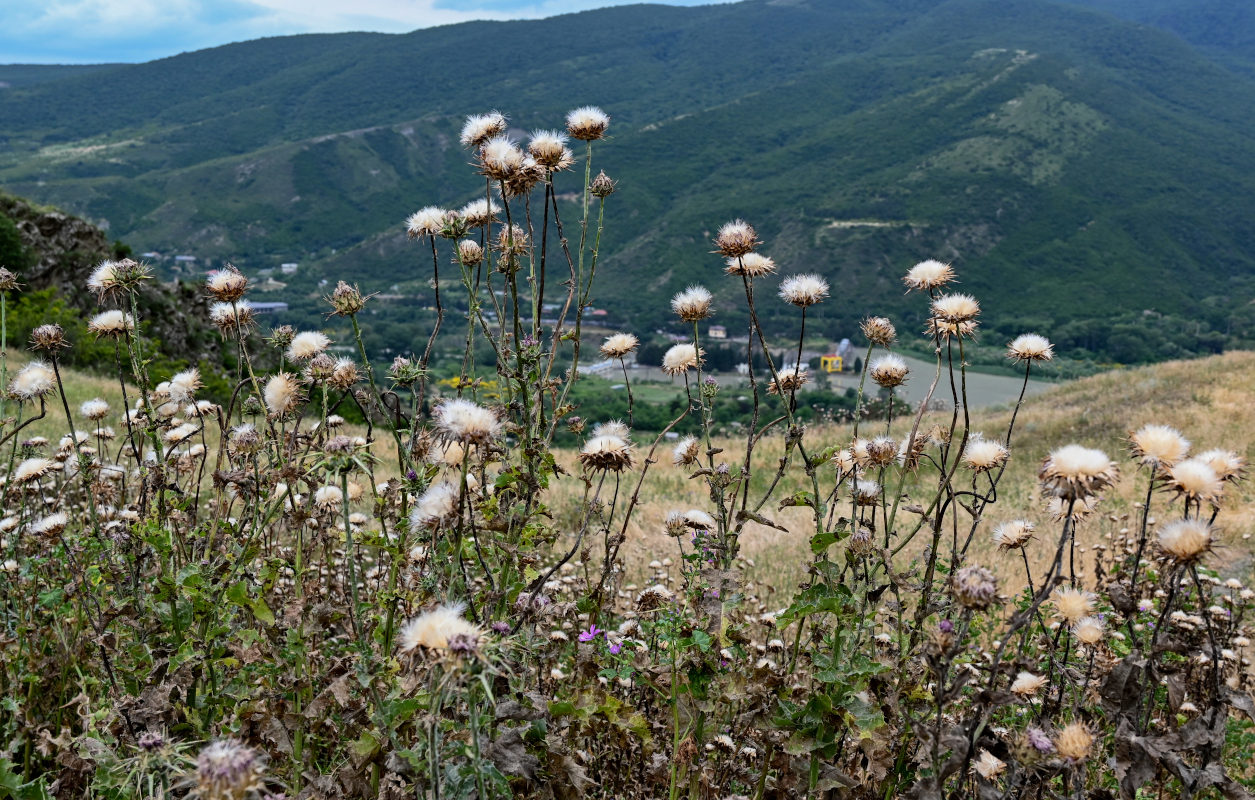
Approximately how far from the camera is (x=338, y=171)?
186625mm

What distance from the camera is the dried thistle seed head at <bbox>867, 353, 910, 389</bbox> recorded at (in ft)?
9.90

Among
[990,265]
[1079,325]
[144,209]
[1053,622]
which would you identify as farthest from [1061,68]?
[1053,622]

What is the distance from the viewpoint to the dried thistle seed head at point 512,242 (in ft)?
9.18

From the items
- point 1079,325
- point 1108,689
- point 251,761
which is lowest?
point 1079,325

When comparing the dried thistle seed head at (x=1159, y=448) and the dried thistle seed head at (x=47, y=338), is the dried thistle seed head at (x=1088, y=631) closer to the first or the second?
the dried thistle seed head at (x=1159, y=448)

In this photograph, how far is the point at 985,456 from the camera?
2830 millimetres

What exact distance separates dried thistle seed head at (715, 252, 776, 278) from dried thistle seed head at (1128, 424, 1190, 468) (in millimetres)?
1388

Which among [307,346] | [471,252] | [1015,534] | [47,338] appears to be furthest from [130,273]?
[1015,534]

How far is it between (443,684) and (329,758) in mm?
2303

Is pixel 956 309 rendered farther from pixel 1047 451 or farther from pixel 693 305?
pixel 1047 451

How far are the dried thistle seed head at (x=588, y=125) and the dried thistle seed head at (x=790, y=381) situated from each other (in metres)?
1.27

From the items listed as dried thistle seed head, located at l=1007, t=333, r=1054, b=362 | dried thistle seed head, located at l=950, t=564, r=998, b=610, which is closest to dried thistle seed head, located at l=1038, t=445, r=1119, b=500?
dried thistle seed head, located at l=950, t=564, r=998, b=610

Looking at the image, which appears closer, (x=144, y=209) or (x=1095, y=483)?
(x=1095, y=483)

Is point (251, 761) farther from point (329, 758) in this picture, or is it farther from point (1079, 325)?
point (1079, 325)
